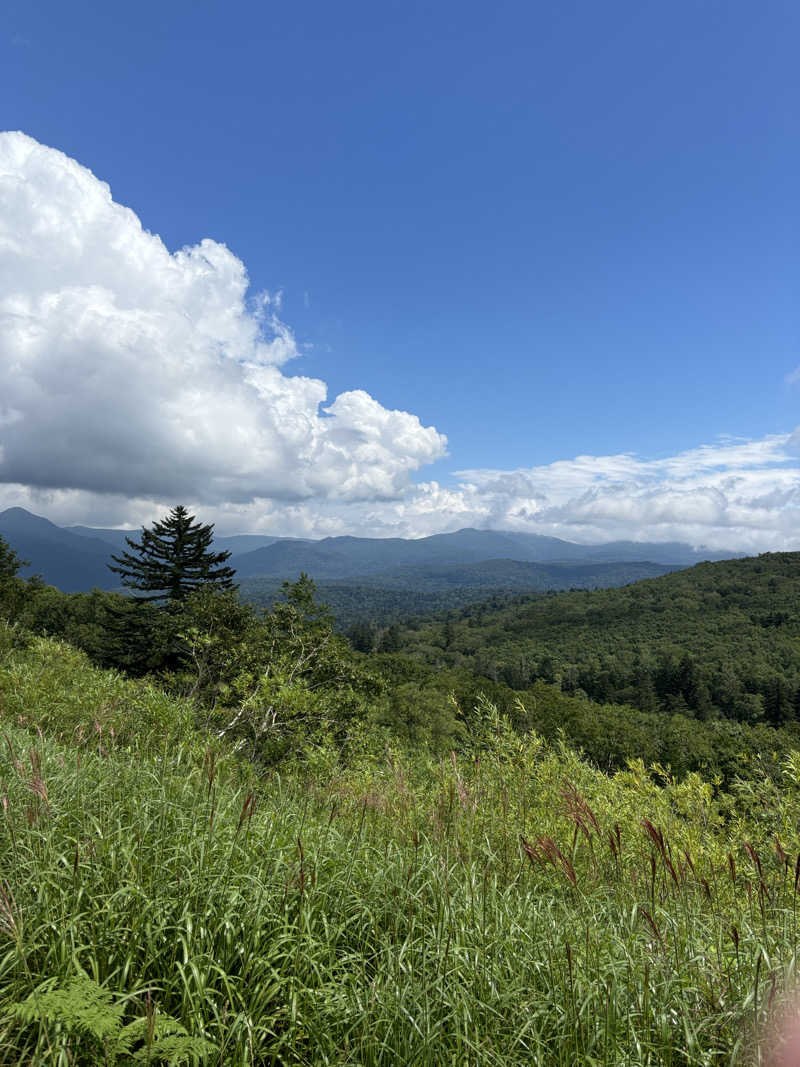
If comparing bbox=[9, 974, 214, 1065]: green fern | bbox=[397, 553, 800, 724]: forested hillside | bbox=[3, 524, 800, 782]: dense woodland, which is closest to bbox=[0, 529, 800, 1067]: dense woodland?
bbox=[9, 974, 214, 1065]: green fern

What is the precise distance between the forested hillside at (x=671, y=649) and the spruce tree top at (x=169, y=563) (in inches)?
3557

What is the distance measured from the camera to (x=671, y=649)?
132 meters

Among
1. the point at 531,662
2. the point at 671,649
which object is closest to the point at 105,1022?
the point at 531,662

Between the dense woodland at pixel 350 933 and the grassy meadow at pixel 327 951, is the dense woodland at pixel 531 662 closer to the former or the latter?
the dense woodland at pixel 350 933

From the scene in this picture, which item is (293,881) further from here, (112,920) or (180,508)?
(180,508)

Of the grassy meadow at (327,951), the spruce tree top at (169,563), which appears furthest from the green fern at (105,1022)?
the spruce tree top at (169,563)

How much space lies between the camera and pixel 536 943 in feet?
7.91

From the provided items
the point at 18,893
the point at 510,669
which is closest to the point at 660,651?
the point at 510,669

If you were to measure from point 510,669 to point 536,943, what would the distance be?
131 m

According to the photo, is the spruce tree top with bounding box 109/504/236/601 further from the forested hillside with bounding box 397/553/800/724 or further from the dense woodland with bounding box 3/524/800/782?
the forested hillside with bounding box 397/553/800/724

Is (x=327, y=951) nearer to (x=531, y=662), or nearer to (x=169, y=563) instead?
(x=169, y=563)

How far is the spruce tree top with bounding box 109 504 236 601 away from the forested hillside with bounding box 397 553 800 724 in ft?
296

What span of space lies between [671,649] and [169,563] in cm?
13547

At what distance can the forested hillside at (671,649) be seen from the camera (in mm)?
98188
